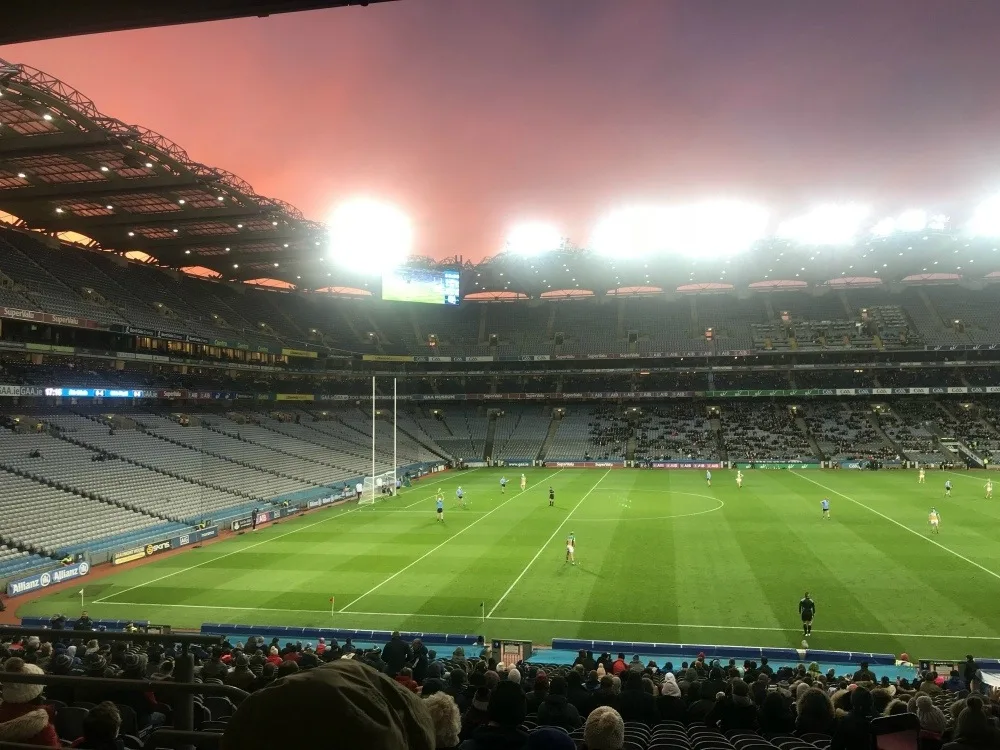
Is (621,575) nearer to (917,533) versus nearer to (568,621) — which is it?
(568,621)

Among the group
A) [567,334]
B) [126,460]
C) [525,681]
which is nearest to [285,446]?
[126,460]

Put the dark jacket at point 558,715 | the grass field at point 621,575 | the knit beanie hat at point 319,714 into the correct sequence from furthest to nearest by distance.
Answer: the grass field at point 621,575 < the dark jacket at point 558,715 < the knit beanie hat at point 319,714

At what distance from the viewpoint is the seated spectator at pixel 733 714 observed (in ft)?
27.6

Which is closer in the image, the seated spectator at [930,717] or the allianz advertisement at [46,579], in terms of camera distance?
the seated spectator at [930,717]

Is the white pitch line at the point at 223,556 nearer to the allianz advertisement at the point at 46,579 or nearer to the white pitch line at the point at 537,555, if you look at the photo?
the allianz advertisement at the point at 46,579

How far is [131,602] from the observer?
2452 cm

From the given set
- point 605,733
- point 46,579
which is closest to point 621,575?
point 605,733

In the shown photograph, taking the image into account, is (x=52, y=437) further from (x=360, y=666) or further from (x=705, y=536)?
(x=360, y=666)

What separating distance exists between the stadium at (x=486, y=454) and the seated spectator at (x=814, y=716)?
150 mm

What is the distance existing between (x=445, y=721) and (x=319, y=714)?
2814mm

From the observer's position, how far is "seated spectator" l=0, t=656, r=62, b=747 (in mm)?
4117

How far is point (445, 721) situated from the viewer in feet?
13.2

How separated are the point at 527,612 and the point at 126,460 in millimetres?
30884

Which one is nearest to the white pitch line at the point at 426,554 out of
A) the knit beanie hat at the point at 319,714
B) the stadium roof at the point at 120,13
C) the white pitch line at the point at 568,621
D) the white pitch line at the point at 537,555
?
the white pitch line at the point at 568,621
